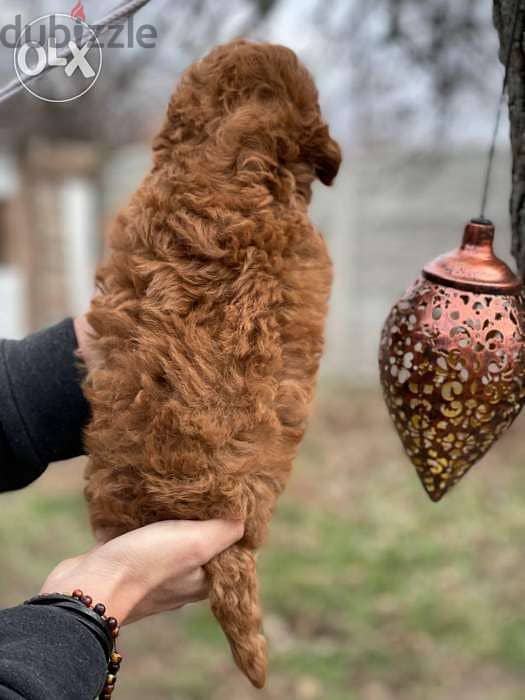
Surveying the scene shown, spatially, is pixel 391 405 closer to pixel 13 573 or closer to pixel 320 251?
pixel 320 251

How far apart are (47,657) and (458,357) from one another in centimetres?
54

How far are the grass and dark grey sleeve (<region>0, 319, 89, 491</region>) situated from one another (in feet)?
6.44

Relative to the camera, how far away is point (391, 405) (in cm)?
96

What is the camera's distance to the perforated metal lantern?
0.88 m

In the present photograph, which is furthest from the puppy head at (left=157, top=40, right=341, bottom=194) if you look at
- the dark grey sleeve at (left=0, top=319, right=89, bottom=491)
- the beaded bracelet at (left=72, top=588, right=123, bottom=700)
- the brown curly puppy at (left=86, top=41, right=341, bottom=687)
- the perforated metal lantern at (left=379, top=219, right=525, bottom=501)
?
the beaded bracelet at (left=72, top=588, right=123, bottom=700)

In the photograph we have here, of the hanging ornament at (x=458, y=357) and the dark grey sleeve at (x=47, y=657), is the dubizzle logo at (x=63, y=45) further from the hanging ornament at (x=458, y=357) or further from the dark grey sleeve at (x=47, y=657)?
the dark grey sleeve at (x=47, y=657)

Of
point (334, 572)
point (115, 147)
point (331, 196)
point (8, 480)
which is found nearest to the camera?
point (8, 480)

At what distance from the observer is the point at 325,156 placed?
35.7 inches

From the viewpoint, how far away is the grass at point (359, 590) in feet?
9.18

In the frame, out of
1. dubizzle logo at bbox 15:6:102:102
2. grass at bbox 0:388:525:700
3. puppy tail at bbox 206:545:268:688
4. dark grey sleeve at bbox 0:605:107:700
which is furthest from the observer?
grass at bbox 0:388:525:700

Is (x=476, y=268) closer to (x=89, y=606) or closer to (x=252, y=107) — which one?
(x=252, y=107)

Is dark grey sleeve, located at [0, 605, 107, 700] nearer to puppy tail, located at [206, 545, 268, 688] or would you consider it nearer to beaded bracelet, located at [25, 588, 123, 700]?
beaded bracelet, located at [25, 588, 123, 700]

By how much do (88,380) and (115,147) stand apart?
700cm

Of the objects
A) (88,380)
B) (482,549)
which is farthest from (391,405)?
(482,549)
